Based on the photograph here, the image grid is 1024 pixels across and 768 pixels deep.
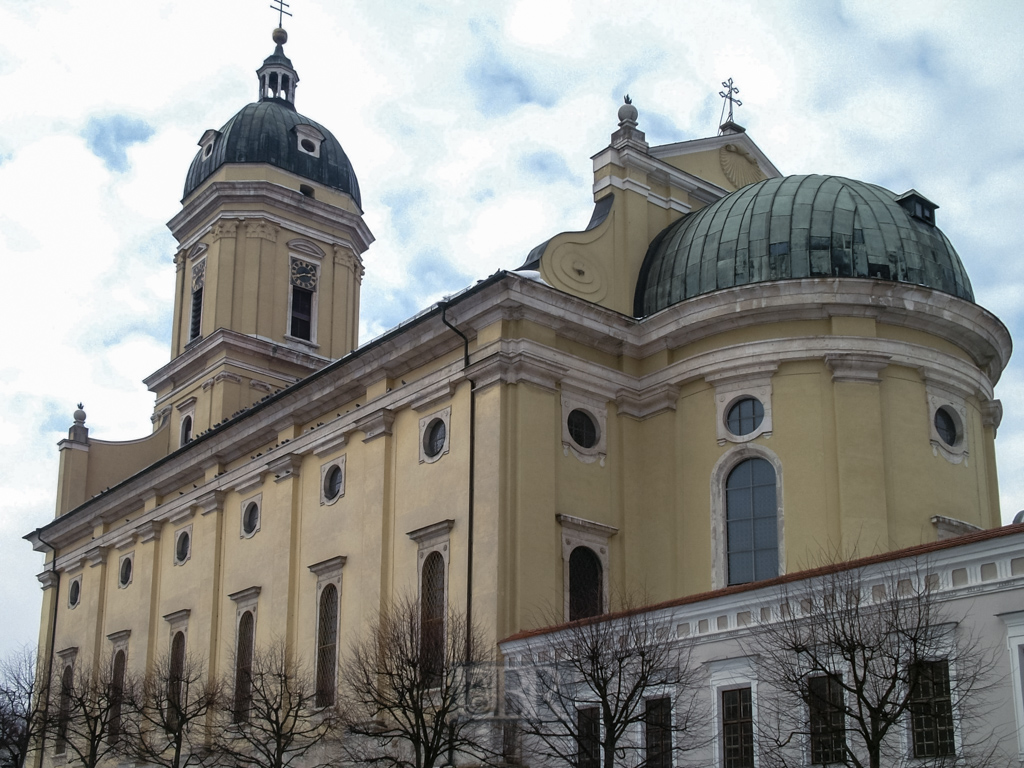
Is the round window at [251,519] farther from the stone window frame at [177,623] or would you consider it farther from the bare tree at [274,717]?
the stone window frame at [177,623]

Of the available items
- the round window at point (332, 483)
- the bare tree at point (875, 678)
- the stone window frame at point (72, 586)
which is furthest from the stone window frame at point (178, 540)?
the bare tree at point (875, 678)

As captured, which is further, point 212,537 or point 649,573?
point 212,537

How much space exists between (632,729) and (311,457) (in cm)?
1649

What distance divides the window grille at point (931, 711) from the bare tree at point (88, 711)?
2534cm

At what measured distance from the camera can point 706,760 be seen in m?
25.5

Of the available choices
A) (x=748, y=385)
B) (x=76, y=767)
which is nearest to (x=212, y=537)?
(x=76, y=767)

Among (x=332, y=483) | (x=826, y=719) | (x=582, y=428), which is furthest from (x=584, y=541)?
(x=826, y=719)

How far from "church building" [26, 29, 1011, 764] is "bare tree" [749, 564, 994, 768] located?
8425 millimetres

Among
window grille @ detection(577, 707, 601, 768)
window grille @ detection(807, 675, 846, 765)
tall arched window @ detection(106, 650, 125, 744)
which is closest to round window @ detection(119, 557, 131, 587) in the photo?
tall arched window @ detection(106, 650, 125, 744)

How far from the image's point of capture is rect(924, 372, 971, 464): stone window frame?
1357 inches

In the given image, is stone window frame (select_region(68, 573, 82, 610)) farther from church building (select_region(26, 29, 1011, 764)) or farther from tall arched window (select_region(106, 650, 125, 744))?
church building (select_region(26, 29, 1011, 764))

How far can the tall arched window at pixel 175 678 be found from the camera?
39.2m

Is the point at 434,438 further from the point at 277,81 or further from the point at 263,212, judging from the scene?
the point at 277,81

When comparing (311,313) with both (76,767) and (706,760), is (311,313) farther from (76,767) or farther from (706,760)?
(706,760)
